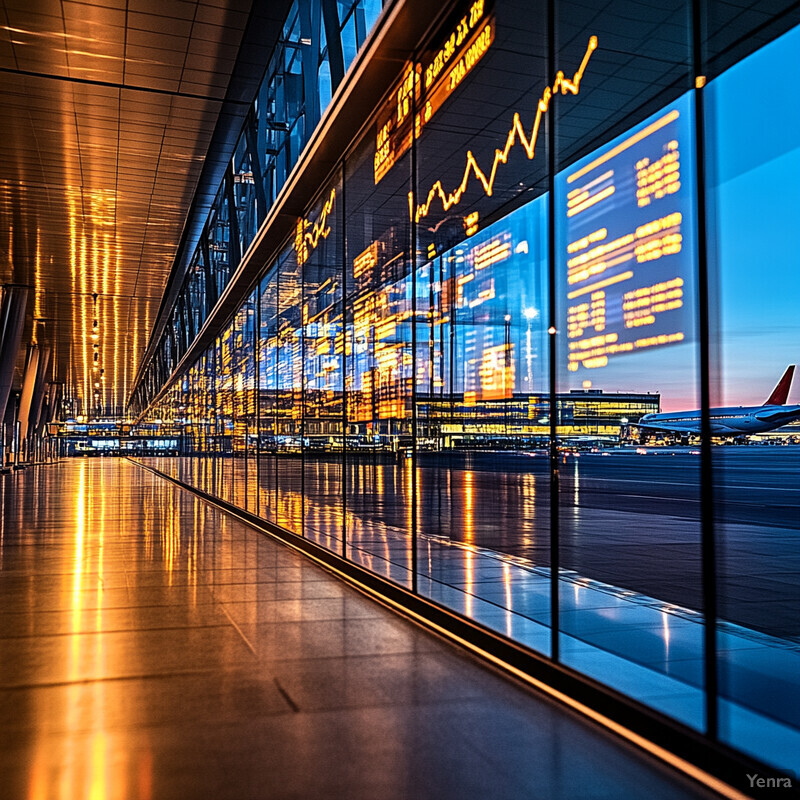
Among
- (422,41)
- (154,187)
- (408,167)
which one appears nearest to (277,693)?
(422,41)

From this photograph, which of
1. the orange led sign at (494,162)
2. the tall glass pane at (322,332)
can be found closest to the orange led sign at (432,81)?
the orange led sign at (494,162)

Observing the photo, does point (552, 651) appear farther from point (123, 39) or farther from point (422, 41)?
point (123, 39)

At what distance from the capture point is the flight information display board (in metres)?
3.73

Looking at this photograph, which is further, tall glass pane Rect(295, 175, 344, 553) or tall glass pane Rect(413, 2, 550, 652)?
tall glass pane Rect(295, 175, 344, 553)

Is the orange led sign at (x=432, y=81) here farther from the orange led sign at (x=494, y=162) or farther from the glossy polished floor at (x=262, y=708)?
the glossy polished floor at (x=262, y=708)

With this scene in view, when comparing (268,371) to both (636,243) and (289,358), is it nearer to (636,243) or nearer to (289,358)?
(289,358)

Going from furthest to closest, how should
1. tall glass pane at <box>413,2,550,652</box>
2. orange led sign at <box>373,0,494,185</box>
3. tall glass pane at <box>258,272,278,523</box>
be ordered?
tall glass pane at <box>258,272,278,523</box> → tall glass pane at <box>413,2,550,652</box> → orange led sign at <box>373,0,494,185</box>

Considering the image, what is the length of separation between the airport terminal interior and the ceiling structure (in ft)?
0.23

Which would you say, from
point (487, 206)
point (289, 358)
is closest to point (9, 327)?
point (289, 358)

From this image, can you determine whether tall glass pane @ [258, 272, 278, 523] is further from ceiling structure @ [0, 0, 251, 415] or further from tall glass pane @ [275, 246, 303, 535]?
ceiling structure @ [0, 0, 251, 415]

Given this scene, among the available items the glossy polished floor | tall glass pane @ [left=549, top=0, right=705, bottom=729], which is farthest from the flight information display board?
the glossy polished floor

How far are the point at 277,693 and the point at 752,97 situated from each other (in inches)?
179

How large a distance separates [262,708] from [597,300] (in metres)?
2.72

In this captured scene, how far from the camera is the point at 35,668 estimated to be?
15.7 ft
